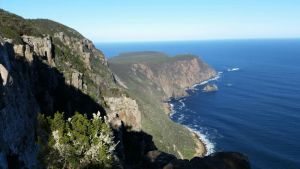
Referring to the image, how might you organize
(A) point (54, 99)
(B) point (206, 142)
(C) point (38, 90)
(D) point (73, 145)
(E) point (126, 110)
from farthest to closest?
(B) point (206, 142) < (E) point (126, 110) < (A) point (54, 99) < (C) point (38, 90) < (D) point (73, 145)

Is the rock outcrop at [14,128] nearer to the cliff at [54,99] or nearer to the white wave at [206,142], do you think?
the cliff at [54,99]

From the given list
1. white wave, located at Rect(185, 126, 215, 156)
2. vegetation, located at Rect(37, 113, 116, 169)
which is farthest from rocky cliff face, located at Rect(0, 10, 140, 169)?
white wave, located at Rect(185, 126, 215, 156)

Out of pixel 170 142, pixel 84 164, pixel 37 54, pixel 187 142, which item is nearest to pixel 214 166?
pixel 84 164

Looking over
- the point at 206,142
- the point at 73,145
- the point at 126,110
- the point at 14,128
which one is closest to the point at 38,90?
the point at 73,145

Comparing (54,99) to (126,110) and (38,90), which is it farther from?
(126,110)

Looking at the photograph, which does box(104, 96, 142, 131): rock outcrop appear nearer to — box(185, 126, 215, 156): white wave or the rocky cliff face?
the rocky cliff face

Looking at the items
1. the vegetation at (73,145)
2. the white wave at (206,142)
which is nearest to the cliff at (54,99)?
the vegetation at (73,145)

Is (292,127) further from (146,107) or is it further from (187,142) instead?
(146,107)
